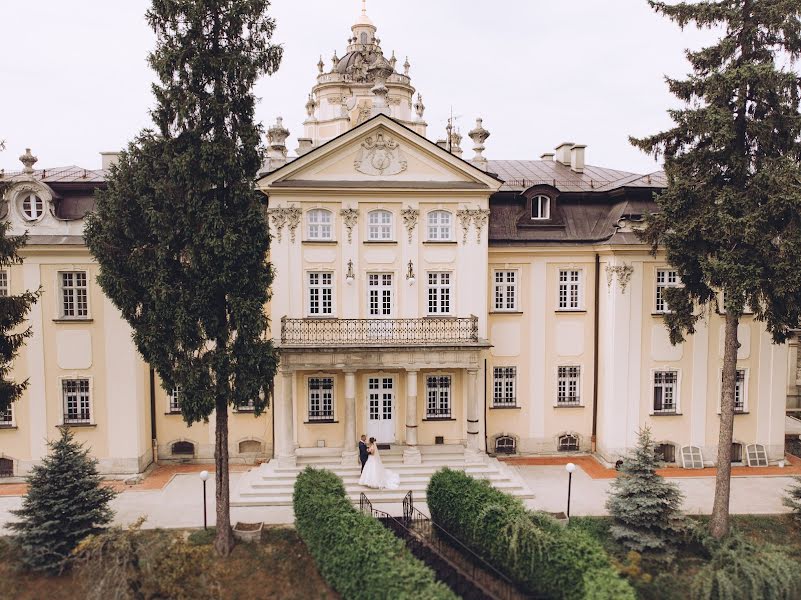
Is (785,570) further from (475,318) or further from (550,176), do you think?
(550,176)

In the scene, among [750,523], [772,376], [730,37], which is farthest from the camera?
[772,376]

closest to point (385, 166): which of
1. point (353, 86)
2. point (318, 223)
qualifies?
point (318, 223)

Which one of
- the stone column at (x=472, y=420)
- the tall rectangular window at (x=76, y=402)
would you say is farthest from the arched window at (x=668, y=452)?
the tall rectangular window at (x=76, y=402)

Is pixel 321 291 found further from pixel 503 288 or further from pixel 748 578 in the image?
pixel 748 578

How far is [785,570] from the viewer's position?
1325 cm

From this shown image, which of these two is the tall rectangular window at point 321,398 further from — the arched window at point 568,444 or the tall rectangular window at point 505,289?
the arched window at point 568,444

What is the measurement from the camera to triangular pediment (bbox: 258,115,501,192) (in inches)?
819

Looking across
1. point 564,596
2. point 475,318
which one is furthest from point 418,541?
point 475,318

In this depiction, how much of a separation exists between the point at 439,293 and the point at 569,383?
6.30m

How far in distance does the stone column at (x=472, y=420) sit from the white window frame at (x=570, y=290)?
4.59 metres

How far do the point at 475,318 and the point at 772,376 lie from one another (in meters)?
11.6

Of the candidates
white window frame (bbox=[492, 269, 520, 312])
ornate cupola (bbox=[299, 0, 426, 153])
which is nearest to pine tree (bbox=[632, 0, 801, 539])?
white window frame (bbox=[492, 269, 520, 312])

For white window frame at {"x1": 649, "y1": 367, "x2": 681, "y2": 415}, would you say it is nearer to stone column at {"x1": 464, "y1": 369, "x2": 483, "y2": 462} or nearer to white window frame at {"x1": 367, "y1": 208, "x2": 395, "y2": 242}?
stone column at {"x1": 464, "y1": 369, "x2": 483, "y2": 462}

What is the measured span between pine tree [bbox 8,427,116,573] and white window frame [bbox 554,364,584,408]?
15.6 meters
